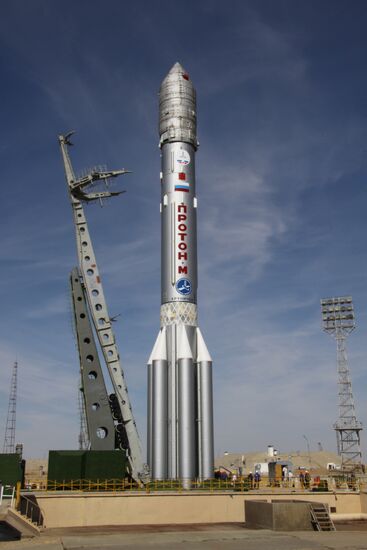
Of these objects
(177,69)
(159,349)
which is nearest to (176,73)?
(177,69)

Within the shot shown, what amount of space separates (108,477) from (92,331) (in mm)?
11270

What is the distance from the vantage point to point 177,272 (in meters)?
44.0

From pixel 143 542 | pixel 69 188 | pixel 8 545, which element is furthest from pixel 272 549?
pixel 69 188

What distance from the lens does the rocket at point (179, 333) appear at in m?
40.4

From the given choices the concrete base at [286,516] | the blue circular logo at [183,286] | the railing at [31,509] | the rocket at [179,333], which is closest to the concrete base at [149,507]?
the railing at [31,509]

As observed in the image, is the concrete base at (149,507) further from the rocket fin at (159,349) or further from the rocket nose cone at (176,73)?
the rocket nose cone at (176,73)

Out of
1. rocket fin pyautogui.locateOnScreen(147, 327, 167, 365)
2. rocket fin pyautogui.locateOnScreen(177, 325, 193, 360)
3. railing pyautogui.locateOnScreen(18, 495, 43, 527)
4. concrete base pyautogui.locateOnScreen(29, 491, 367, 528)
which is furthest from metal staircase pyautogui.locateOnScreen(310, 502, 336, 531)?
rocket fin pyautogui.locateOnScreen(147, 327, 167, 365)

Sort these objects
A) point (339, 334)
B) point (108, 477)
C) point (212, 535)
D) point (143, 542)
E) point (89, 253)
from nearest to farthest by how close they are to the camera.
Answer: point (143, 542)
point (212, 535)
point (108, 477)
point (89, 253)
point (339, 334)

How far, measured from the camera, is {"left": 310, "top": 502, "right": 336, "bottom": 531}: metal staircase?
94.2 ft

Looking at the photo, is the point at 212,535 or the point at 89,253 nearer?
the point at 212,535

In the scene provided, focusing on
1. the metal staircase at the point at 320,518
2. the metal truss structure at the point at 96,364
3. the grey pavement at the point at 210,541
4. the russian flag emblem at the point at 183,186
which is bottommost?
the grey pavement at the point at 210,541

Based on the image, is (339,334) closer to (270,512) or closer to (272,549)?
(270,512)

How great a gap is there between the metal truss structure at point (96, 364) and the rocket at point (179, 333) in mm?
3572

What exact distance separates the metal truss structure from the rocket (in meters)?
3.57
